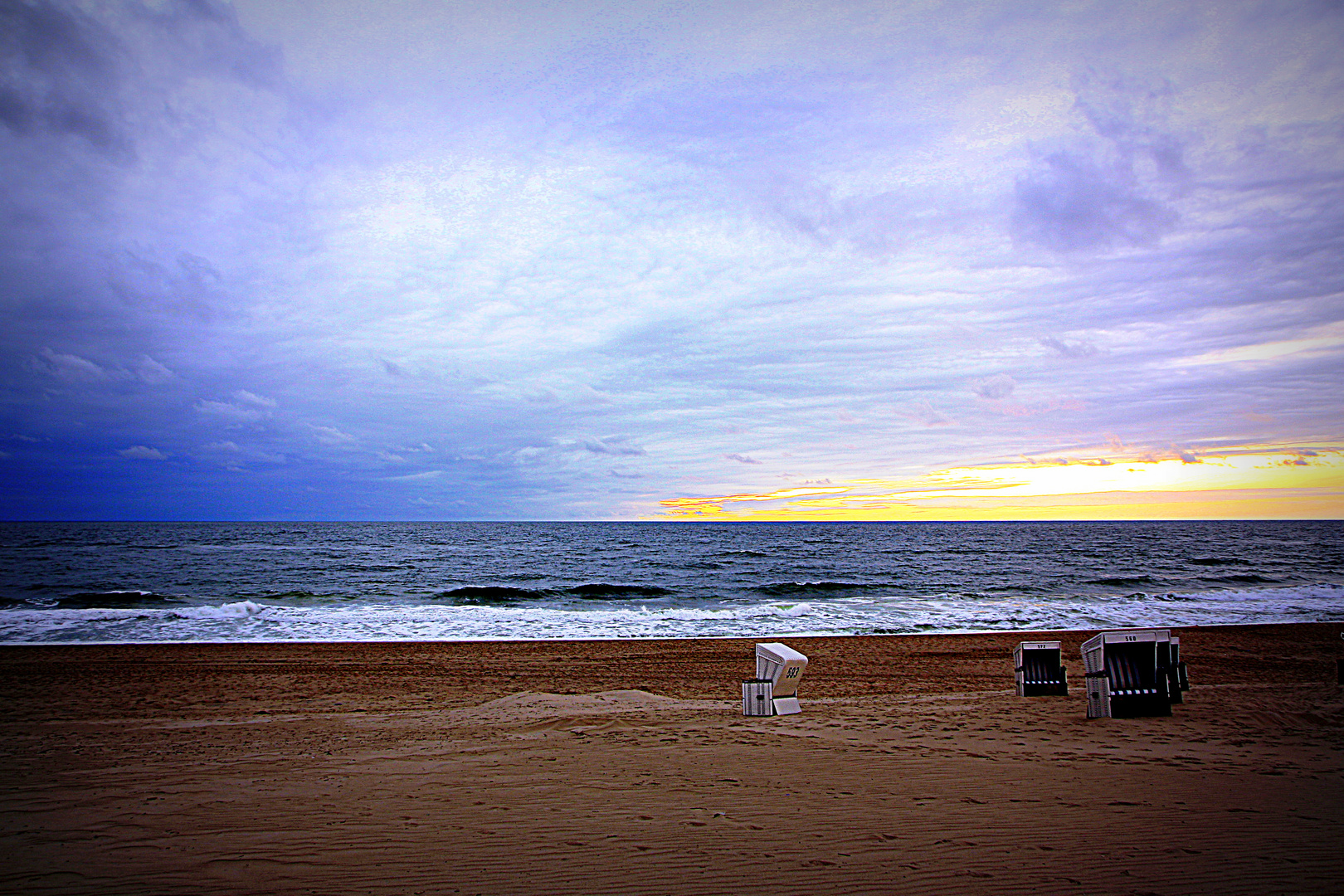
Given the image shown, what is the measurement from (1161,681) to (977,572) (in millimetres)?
31150

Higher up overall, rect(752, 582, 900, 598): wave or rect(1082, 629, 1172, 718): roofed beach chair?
rect(1082, 629, 1172, 718): roofed beach chair

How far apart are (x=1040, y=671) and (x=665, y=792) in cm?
706

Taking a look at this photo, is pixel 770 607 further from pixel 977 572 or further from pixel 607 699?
pixel 977 572

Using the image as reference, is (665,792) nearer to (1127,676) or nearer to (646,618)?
(1127,676)

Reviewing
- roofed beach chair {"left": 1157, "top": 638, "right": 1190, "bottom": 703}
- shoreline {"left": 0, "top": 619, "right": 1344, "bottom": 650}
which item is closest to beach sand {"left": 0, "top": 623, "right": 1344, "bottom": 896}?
roofed beach chair {"left": 1157, "top": 638, "right": 1190, "bottom": 703}

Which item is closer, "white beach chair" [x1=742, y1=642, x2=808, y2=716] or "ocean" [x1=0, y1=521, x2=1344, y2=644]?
"white beach chair" [x1=742, y1=642, x2=808, y2=716]

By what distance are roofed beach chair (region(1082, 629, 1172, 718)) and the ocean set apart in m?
10.4

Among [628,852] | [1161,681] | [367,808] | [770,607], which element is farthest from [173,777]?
[770,607]

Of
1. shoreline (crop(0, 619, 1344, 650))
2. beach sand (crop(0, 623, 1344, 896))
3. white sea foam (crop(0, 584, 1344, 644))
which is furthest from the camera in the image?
white sea foam (crop(0, 584, 1344, 644))

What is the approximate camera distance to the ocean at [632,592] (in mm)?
20344

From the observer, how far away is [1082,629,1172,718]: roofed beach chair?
8.71 m

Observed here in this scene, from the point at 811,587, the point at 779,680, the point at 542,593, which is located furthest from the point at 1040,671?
the point at 542,593

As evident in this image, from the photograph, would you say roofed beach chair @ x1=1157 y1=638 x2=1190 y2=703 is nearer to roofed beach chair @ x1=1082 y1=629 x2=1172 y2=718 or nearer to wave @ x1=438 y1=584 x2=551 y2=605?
roofed beach chair @ x1=1082 y1=629 x2=1172 y2=718

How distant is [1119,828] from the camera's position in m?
5.27
